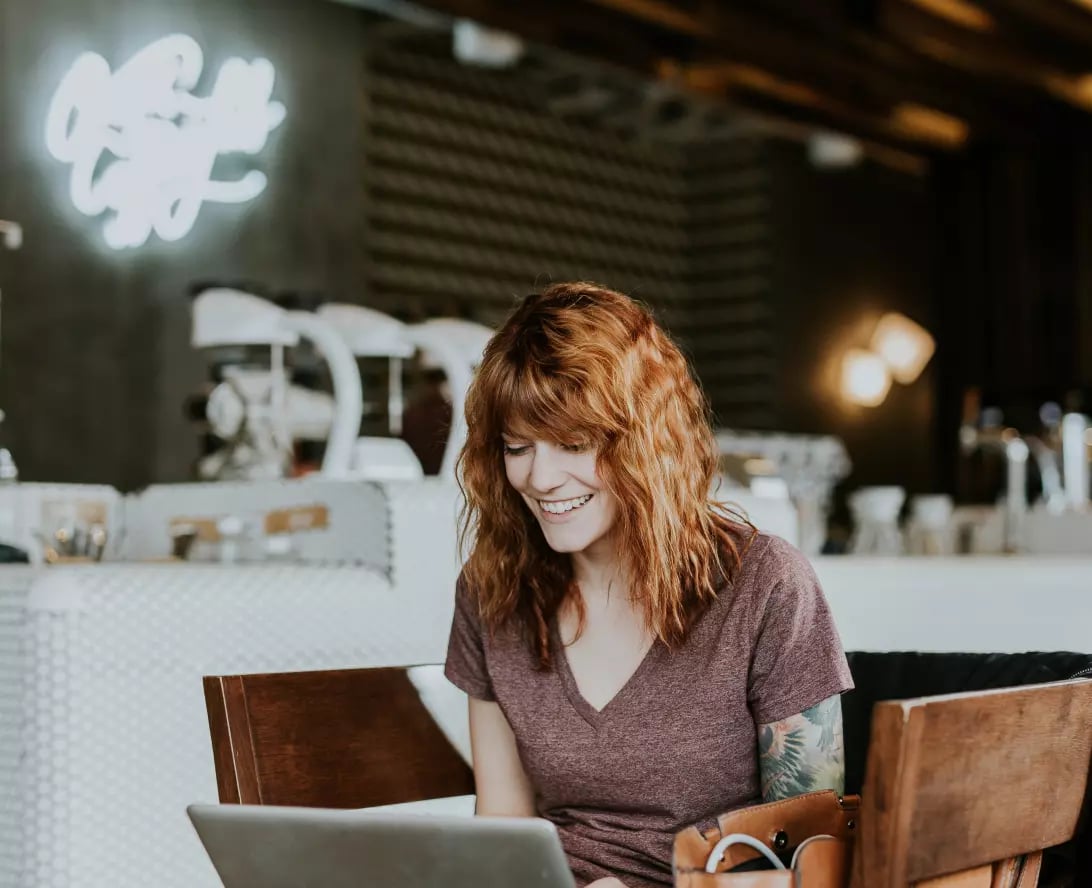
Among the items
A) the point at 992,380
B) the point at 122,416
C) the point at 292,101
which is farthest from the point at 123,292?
the point at 992,380

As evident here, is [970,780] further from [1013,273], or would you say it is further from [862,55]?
[1013,273]

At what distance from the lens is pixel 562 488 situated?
59.8 inches

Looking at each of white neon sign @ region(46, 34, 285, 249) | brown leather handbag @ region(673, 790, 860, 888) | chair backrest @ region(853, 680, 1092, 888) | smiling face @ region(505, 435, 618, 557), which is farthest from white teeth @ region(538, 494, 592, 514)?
white neon sign @ region(46, 34, 285, 249)

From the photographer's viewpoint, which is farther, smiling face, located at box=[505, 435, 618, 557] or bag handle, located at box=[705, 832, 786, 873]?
smiling face, located at box=[505, 435, 618, 557]

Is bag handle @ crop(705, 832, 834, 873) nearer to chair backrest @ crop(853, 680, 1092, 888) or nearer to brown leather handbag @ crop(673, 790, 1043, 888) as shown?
brown leather handbag @ crop(673, 790, 1043, 888)

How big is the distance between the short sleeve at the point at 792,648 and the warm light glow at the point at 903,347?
7.66 m

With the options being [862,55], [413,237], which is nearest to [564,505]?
[413,237]

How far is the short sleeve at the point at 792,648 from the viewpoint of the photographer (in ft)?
4.67

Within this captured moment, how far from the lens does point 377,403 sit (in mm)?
3223

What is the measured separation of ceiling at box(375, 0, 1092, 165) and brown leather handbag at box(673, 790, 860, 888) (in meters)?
4.89

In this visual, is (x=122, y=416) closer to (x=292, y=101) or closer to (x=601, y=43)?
(x=292, y=101)

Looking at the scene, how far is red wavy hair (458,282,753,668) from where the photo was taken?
58.8 inches

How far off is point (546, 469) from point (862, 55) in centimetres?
596

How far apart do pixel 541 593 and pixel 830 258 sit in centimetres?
769
